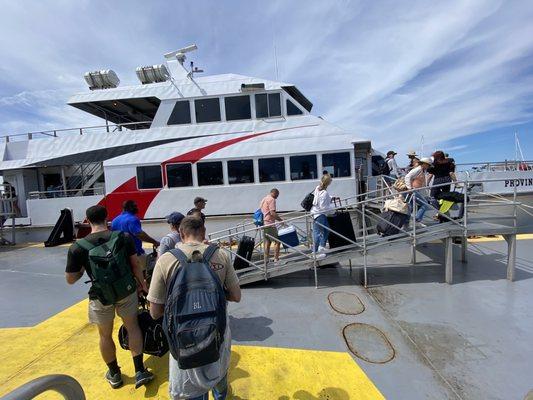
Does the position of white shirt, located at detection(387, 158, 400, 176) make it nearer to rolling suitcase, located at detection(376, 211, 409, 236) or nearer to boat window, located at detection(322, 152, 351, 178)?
boat window, located at detection(322, 152, 351, 178)

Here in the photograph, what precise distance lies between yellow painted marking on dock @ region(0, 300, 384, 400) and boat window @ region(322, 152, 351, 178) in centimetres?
604

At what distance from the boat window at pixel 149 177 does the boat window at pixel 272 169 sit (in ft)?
10.5

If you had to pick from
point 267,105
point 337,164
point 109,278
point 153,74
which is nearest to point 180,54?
point 153,74

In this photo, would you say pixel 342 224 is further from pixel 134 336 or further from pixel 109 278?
pixel 109 278

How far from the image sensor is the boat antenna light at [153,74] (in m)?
10.1

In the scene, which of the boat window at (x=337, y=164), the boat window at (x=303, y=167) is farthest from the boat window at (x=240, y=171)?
the boat window at (x=337, y=164)

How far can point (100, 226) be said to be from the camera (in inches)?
102

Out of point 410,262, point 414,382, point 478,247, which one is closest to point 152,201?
point 410,262

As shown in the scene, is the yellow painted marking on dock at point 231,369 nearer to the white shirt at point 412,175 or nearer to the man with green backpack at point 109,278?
the man with green backpack at point 109,278

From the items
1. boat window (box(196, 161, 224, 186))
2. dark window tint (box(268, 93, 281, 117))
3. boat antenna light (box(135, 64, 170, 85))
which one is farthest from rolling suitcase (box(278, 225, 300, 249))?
boat antenna light (box(135, 64, 170, 85))

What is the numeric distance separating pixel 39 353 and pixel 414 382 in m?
4.01

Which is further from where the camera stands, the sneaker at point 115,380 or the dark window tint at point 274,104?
the dark window tint at point 274,104

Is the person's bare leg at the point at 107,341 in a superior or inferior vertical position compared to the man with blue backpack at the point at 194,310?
inferior

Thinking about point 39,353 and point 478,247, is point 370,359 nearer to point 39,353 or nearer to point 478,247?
point 39,353
